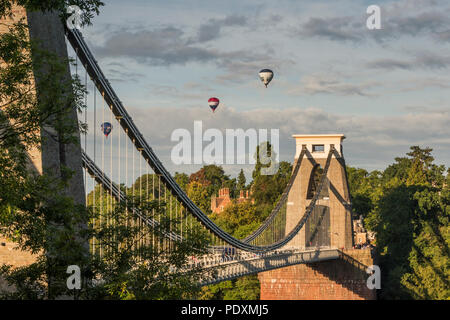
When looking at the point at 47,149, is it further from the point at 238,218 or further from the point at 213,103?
the point at 238,218

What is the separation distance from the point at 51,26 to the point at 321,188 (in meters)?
44.9

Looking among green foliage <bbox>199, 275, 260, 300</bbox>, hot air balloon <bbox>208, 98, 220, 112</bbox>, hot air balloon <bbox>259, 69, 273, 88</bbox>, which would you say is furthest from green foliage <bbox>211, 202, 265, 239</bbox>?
hot air balloon <bbox>208, 98, 220, 112</bbox>

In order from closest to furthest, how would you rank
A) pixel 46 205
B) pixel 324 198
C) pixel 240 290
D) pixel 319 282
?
1. pixel 46 205
2. pixel 319 282
3. pixel 240 290
4. pixel 324 198

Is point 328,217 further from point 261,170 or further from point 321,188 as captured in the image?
point 261,170

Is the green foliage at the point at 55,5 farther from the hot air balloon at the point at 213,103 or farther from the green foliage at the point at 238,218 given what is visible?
the green foliage at the point at 238,218

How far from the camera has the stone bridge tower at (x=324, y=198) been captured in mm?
60531

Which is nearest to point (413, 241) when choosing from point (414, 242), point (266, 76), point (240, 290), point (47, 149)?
point (414, 242)

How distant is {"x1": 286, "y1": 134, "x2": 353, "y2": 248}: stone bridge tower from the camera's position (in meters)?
60.5

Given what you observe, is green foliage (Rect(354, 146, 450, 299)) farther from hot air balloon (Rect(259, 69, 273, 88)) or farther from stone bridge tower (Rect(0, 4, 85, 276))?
stone bridge tower (Rect(0, 4, 85, 276))

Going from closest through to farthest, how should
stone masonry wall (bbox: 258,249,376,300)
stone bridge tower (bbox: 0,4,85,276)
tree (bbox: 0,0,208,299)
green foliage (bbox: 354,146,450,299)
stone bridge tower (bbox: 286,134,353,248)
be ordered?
tree (bbox: 0,0,208,299)
stone bridge tower (bbox: 0,4,85,276)
green foliage (bbox: 354,146,450,299)
stone masonry wall (bbox: 258,249,376,300)
stone bridge tower (bbox: 286,134,353,248)

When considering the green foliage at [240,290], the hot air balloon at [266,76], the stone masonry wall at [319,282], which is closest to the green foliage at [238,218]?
the green foliage at [240,290]

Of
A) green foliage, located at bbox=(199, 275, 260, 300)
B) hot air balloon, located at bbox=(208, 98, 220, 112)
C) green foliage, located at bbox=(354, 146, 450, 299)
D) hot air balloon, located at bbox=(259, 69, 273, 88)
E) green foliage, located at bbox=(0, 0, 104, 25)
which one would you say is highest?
hot air balloon, located at bbox=(259, 69, 273, 88)

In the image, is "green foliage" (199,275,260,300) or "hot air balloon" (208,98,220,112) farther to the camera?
"green foliage" (199,275,260,300)

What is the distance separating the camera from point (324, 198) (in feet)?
206
